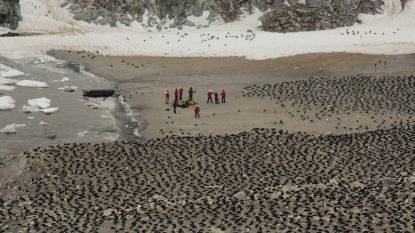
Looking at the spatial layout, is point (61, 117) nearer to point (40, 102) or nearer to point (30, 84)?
point (40, 102)

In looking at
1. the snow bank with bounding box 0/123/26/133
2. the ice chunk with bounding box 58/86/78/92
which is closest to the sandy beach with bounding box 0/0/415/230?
the snow bank with bounding box 0/123/26/133

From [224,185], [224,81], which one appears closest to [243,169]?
[224,185]

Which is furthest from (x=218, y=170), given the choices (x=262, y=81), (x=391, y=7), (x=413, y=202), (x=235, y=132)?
(x=391, y=7)

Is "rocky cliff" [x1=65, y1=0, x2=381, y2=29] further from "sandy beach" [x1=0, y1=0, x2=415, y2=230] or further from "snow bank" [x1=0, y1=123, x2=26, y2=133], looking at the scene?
"snow bank" [x1=0, y1=123, x2=26, y2=133]

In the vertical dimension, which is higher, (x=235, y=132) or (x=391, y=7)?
(x=391, y=7)

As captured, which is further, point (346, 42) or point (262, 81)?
point (346, 42)

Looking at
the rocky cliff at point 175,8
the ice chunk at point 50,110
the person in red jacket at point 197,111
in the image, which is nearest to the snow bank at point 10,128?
the ice chunk at point 50,110

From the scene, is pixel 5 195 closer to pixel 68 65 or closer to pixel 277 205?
pixel 277 205
